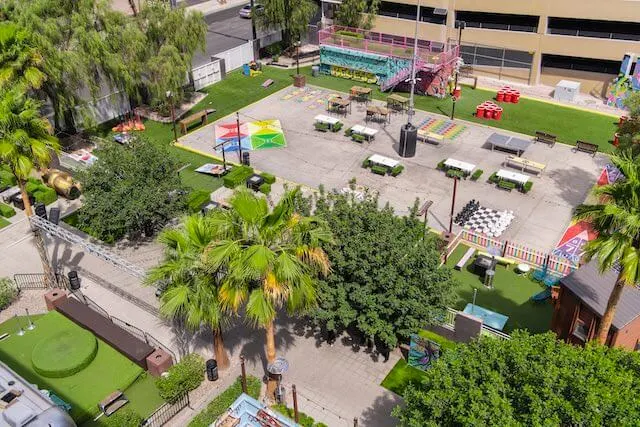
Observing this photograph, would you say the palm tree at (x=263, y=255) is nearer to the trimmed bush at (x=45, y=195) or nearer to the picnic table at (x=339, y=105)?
the trimmed bush at (x=45, y=195)

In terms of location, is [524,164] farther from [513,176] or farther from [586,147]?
[586,147]

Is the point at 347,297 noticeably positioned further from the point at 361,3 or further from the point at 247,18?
the point at 247,18

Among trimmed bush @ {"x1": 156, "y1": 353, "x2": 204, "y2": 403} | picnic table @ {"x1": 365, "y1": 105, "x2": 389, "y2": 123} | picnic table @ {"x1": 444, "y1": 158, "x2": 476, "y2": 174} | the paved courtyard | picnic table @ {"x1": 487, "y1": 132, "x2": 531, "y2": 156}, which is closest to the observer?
trimmed bush @ {"x1": 156, "y1": 353, "x2": 204, "y2": 403}

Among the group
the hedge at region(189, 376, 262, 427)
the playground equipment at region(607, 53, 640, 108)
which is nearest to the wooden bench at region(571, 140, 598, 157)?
the playground equipment at region(607, 53, 640, 108)

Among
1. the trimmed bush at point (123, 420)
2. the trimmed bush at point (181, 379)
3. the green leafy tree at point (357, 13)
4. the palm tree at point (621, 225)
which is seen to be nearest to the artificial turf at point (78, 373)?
the trimmed bush at point (123, 420)

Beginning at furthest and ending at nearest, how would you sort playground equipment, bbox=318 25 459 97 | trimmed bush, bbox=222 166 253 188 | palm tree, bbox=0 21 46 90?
playground equipment, bbox=318 25 459 97
trimmed bush, bbox=222 166 253 188
palm tree, bbox=0 21 46 90

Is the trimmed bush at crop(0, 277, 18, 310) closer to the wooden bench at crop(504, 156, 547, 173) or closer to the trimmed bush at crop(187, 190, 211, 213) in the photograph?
the trimmed bush at crop(187, 190, 211, 213)

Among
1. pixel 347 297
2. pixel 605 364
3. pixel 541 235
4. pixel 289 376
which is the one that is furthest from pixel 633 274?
pixel 541 235

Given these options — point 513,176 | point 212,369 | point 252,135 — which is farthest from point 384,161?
point 212,369
